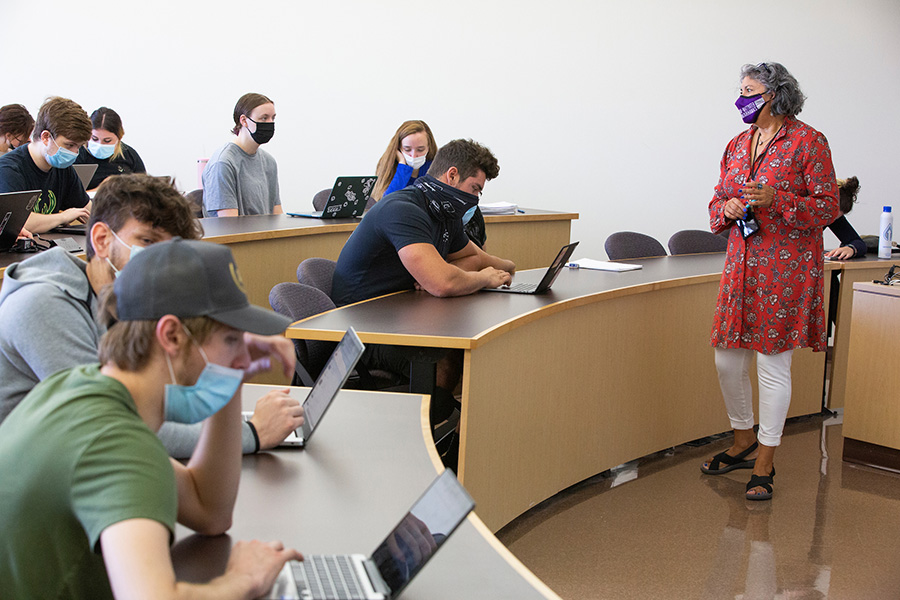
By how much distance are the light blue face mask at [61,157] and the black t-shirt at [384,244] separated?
1225 mm

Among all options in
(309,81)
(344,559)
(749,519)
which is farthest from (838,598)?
(309,81)

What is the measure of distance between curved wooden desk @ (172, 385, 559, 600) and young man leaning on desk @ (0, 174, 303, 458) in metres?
0.10

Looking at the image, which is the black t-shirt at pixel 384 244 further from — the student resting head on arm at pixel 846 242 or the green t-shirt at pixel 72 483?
the student resting head on arm at pixel 846 242

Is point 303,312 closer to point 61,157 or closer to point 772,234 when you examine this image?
point 61,157

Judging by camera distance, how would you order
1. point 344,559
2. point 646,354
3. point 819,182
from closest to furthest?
point 344,559, point 819,182, point 646,354

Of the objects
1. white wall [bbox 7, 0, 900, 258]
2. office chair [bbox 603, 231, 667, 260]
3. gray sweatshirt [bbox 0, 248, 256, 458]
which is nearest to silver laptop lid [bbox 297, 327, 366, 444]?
gray sweatshirt [bbox 0, 248, 256, 458]

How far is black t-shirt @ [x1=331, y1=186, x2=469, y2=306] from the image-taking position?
2982mm

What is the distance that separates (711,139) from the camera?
23.1 feet

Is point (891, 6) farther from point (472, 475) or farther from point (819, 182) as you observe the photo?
point (472, 475)

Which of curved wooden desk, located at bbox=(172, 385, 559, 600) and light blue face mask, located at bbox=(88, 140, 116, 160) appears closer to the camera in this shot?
curved wooden desk, located at bbox=(172, 385, 559, 600)

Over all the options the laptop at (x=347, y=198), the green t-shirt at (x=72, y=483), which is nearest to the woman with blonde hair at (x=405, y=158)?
the laptop at (x=347, y=198)

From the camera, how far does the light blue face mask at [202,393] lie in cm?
108

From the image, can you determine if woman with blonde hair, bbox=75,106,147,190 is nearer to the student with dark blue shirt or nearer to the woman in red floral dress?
the student with dark blue shirt

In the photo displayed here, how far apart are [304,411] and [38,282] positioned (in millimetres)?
541
